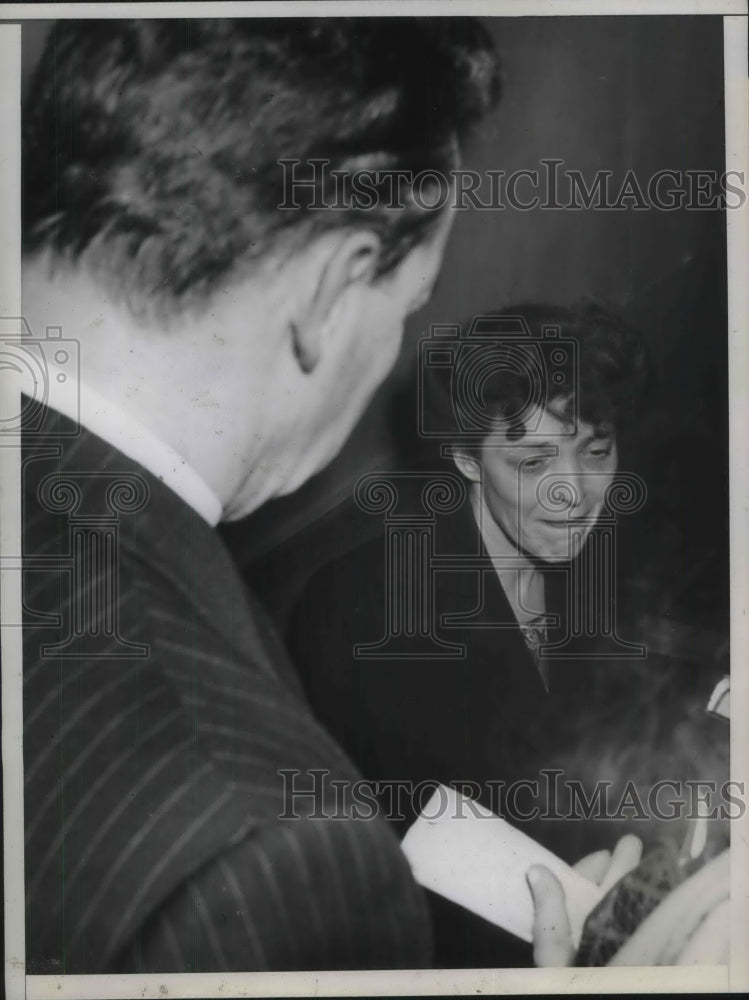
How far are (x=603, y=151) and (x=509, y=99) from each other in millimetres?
252

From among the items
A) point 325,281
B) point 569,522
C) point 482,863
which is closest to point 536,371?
point 569,522

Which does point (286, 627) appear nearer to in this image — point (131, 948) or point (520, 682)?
point (520, 682)

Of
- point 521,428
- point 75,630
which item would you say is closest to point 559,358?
point 521,428

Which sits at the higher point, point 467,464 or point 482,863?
point 467,464

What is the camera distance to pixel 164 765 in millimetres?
1931

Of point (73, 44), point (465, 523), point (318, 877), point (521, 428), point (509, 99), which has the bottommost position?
point (318, 877)

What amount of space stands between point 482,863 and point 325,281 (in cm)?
141

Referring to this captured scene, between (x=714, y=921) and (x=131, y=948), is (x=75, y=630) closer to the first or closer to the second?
Result: (x=131, y=948)

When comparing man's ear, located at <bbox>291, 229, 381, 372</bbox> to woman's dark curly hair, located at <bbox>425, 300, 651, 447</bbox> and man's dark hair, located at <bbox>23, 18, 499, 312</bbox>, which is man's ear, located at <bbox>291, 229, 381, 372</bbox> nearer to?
man's dark hair, located at <bbox>23, 18, 499, 312</bbox>

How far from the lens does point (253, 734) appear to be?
6.36ft

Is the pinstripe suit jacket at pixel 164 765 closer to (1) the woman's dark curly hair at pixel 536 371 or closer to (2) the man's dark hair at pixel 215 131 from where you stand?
(2) the man's dark hair at pixel 215 131

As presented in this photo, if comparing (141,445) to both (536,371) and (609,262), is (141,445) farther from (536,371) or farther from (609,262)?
(609,262)

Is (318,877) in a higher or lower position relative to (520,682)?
lower

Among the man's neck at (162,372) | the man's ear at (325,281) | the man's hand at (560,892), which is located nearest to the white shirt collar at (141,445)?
the man's neck at (162,372)
